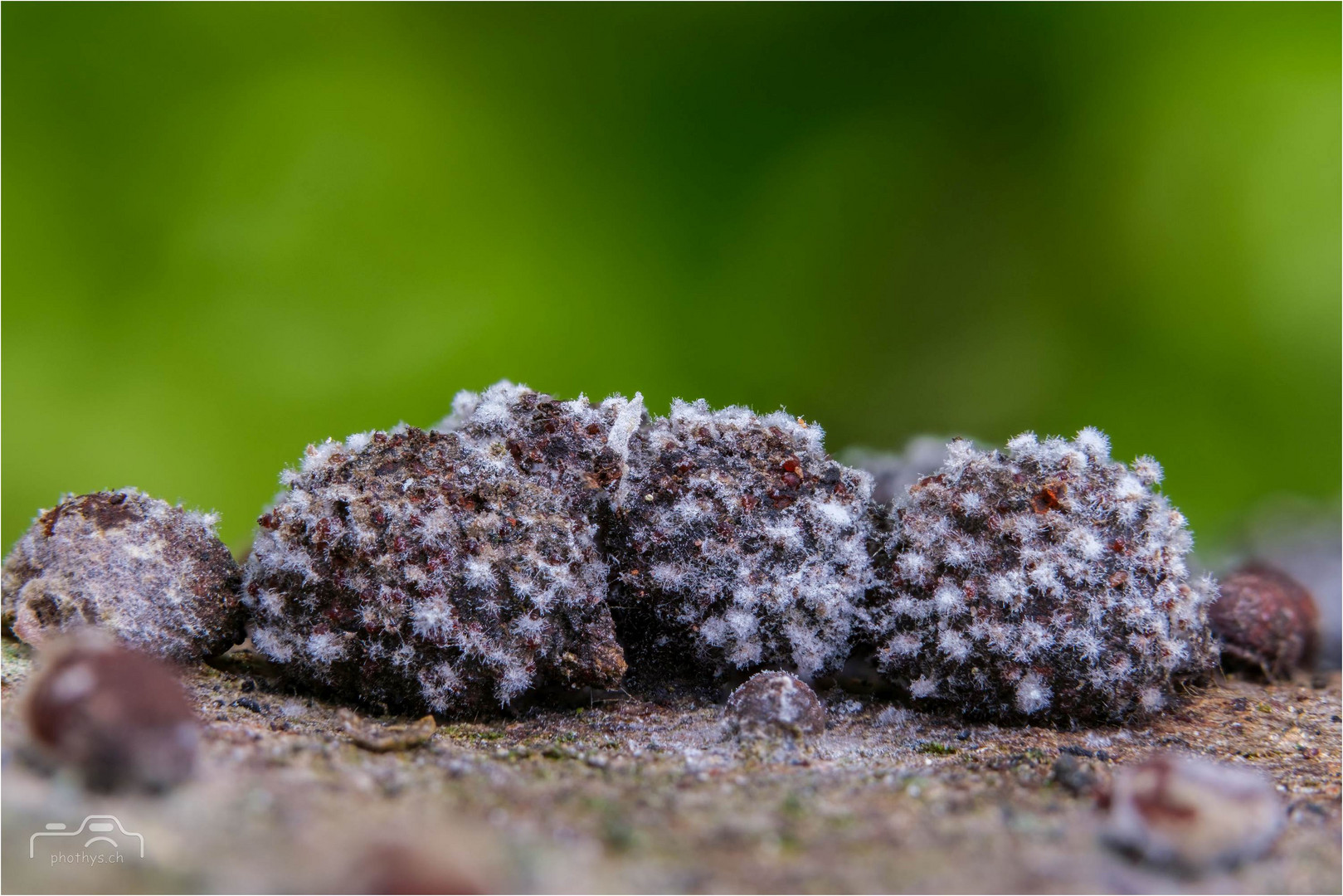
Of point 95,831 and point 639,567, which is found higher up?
point 639,567

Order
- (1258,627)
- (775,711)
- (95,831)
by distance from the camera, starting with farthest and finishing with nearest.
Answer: (1258,627) < (775,711) < (95,831)

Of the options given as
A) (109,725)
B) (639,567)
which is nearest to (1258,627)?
(639,567)

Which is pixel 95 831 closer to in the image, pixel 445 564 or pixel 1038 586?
pixel 445 564

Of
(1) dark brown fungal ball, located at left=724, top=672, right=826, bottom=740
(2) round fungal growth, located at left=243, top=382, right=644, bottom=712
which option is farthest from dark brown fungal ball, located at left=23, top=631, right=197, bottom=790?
(1) dark brown fungal ball, located at left=724, top=672, right=826, bottom=740

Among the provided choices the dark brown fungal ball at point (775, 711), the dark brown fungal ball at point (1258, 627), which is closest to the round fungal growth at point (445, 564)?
the dark brown fungal ball at point (775, 711)

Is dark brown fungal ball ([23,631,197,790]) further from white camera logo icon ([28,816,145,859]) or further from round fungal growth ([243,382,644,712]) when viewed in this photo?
round fungal growth ([243,382,644,712])

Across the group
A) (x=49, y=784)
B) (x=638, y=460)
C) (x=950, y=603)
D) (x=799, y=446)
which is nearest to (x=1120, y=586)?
(x=950, y=603)
